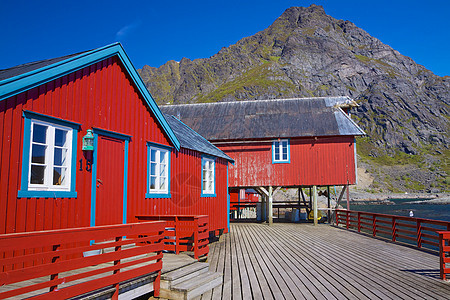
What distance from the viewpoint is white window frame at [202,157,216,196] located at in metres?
14.8

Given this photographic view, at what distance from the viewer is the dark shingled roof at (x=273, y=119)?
2270cm

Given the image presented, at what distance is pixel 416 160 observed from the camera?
454 ft

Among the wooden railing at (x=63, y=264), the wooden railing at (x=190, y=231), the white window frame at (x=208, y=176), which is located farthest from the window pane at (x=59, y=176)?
the white window frame at (x=208, y=176)

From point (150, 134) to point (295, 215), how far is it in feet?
56.0

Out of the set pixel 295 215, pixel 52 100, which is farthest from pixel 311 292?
pixel 295 215

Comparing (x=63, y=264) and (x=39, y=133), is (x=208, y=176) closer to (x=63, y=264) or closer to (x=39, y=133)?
(x=39, y=133)

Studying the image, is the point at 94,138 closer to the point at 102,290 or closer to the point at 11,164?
the point at 11,164

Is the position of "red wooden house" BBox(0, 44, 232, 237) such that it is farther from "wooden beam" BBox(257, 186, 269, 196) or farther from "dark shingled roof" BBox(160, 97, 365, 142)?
"dark shingled roof" BBox(160, 97, 365, 142)

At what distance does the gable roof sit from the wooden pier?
190 inches

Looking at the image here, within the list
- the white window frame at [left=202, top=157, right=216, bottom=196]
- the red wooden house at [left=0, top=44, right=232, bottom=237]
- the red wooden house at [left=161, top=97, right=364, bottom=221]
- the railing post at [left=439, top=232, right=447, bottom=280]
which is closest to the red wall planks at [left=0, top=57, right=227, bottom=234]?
the red wooden house at [left=0, top=44, right=232, bottom=237]

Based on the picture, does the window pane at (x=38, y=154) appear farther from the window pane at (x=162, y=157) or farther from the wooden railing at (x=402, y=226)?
the wooden railing at (x=402, y=226)

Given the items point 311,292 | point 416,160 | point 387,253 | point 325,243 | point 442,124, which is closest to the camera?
point 311,292

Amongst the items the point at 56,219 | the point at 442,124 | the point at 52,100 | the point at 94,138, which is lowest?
the point at 56,219

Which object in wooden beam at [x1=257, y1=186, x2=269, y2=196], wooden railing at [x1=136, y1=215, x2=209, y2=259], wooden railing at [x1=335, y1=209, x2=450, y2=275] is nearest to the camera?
wooden railing at [x1=136, y1=215, x2=209, y2=259]
